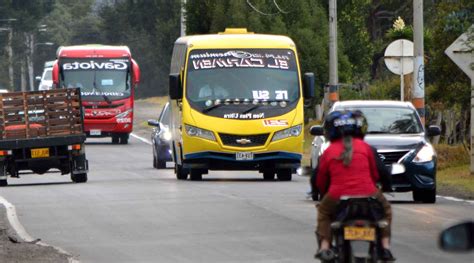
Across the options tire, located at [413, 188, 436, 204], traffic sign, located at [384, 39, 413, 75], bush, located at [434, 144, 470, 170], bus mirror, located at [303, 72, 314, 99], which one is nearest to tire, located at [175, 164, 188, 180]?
bus mirror, located at [303, 72, 314, 99]

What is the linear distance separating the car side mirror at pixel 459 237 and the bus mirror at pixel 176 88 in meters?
23.1

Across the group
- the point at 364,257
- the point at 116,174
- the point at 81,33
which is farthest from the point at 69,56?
the point at 81,33

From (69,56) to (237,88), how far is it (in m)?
22.6

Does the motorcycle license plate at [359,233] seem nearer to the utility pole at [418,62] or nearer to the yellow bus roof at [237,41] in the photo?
the utility pole at [418,62]

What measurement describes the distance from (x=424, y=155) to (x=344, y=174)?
11.7 meters

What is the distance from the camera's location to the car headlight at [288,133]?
2858 cm

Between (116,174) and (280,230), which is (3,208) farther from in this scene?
(116,174)

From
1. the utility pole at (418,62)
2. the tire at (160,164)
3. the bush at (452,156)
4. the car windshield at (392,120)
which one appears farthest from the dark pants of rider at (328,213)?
the tire at (160,164)

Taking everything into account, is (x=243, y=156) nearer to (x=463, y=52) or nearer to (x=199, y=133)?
(x=199, y=133)

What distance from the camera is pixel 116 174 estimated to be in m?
33.4

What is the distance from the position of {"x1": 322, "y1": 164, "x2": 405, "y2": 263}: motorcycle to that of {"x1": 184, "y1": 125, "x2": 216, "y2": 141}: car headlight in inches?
722

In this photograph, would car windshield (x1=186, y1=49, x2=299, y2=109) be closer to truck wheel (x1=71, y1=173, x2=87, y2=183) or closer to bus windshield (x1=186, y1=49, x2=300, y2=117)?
bus windshield (x1=186, y1=49, x2=300, y2=117)

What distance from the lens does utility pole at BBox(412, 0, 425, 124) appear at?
2897cm

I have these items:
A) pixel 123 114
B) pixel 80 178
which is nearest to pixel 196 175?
pixel 80 178
